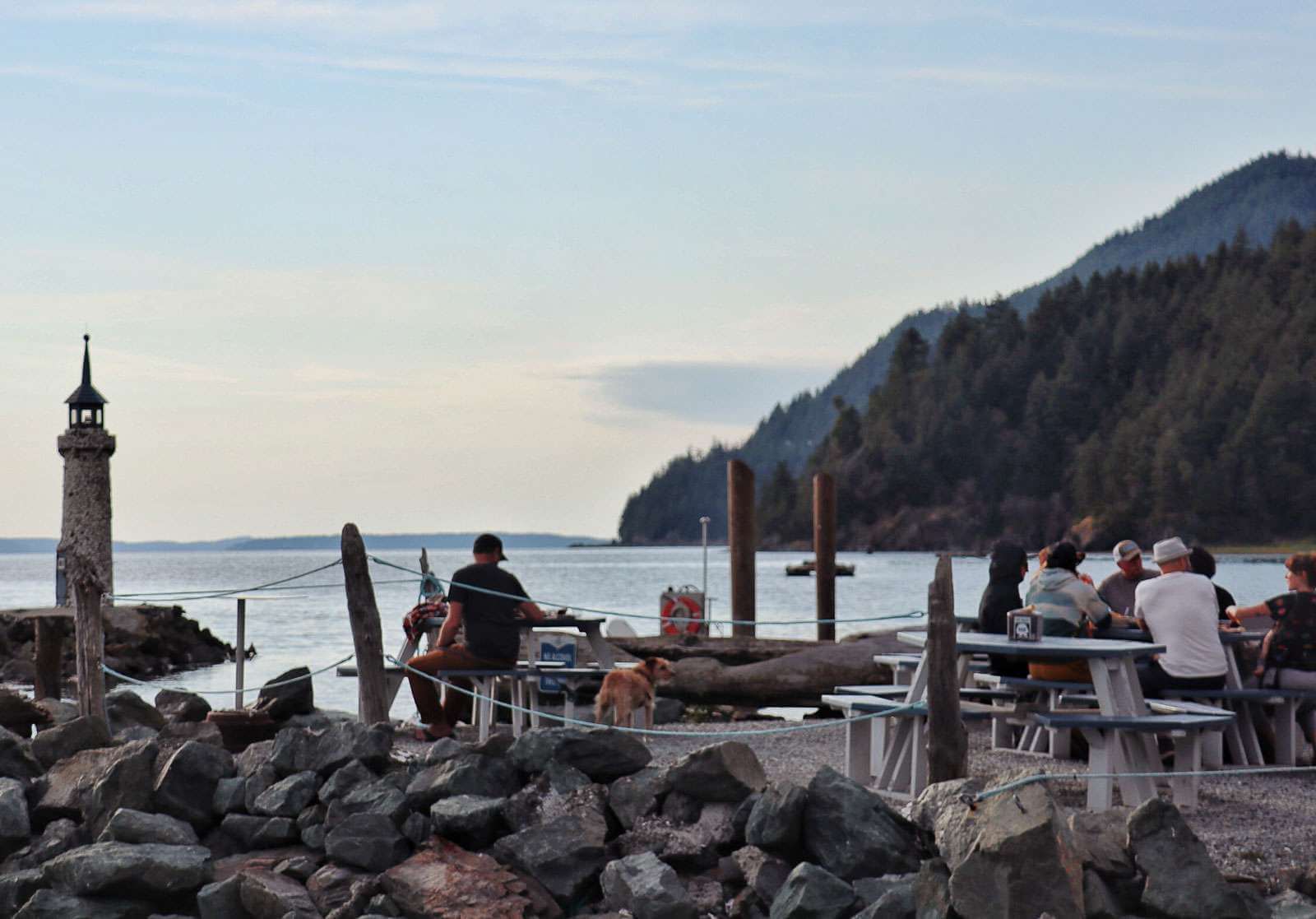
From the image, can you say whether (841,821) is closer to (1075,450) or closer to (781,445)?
(1075,450)

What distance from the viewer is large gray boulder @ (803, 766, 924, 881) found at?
6973mm

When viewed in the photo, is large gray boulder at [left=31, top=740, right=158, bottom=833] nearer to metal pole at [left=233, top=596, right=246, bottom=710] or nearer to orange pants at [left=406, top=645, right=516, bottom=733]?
metal pole at [left=233, top=596, right=246, bottom=710]

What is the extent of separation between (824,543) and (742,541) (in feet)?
10.2

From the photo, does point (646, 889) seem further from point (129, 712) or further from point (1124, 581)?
point (129, 712)

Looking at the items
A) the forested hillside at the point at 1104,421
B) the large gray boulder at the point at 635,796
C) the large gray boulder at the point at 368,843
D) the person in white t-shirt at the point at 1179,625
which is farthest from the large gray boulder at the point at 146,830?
the forested hillside at the point at 1104,421

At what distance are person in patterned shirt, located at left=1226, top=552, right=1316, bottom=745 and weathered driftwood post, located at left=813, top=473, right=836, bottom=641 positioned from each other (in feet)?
39.9

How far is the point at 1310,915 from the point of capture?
6133 millimetres

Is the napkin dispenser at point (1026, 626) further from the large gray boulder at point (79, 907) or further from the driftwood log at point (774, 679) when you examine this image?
the driftwood log at point (774, 679)

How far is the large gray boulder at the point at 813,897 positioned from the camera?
663 centimetres

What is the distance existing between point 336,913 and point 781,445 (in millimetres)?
190668

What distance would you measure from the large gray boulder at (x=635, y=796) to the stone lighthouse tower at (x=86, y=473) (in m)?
16.6

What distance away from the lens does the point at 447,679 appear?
10258 millimetres

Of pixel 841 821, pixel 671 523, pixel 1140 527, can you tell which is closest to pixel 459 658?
pixel 841 821

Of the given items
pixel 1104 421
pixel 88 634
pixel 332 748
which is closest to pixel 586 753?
pixel 332 748
